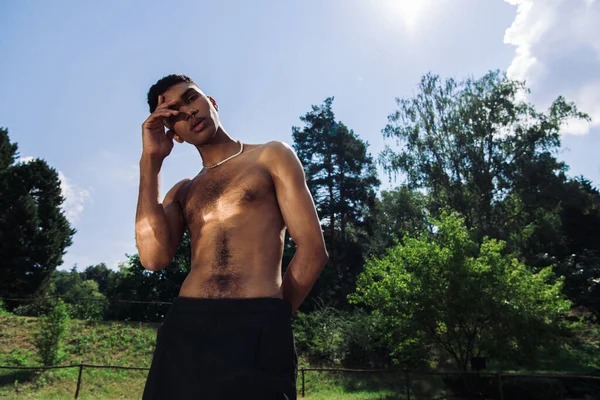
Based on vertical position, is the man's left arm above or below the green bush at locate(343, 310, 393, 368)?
above

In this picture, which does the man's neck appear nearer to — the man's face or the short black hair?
the man's face

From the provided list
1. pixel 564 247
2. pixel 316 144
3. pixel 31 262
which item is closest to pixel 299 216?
pixel 31 262

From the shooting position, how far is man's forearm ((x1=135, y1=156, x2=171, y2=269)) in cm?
183

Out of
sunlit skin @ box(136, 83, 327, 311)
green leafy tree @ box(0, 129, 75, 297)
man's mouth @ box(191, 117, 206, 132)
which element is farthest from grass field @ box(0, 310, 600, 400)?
man's mouth @ box(191, 117, 206, 132)

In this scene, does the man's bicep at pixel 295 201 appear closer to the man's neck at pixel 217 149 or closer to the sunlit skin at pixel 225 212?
the sunlit skin at pixel 225 212

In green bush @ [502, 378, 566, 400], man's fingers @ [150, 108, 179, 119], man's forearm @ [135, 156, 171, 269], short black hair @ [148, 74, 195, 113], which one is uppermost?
short black hair @ [148, 74, 195, 113]

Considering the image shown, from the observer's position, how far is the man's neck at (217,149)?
201 centimetres

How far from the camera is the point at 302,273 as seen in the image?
5.24 ft

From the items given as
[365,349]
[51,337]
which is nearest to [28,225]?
[51,337]

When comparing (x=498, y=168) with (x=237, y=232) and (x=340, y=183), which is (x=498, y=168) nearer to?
(x=340, y=183)

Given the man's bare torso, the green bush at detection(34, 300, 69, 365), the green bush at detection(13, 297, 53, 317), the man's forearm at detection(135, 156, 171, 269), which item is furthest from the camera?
the green bush at detection(13, 297, 53, 317)

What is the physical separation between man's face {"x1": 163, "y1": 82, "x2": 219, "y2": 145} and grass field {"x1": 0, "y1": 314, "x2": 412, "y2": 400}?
12189mm

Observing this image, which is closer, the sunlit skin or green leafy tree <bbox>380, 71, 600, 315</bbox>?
the sunlit skin

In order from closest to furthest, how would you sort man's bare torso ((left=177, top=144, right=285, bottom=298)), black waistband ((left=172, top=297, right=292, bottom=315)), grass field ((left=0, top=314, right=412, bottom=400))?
black waistband ((left=172, top=297, right=292, bottom=315)), man's bare torso ((left=177, top=144, right=285, bottom=298)), grass field ((left=0, top=314, right=412, bottom=400))
